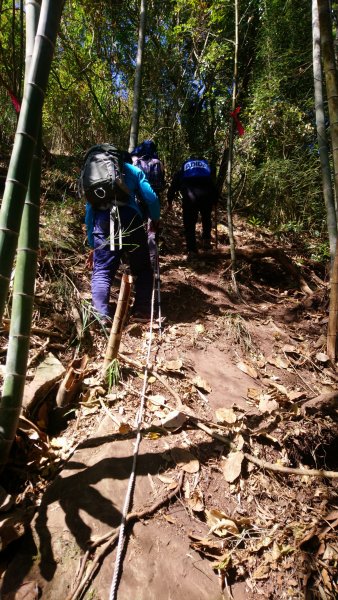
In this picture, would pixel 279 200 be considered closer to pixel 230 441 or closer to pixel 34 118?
pixel 230 441

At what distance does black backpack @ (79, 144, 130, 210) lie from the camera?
10.9 ft

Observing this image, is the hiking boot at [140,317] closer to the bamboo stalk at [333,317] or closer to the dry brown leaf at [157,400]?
the dry brown leaf at [157,400]

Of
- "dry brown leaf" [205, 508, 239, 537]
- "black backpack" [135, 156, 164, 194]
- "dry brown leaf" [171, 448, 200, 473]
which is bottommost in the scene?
"dry brown leaf" [205, 508, 239, 537]

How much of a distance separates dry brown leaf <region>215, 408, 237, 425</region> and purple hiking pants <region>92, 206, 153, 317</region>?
1387 mm

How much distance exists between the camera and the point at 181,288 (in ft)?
14.9

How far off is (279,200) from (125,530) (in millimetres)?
6954

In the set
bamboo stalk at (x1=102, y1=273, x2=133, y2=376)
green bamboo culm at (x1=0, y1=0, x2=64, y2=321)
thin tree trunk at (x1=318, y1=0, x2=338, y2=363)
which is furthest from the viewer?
thin tree trunk at (x1=318, y1=0, x2=338, y2=363)

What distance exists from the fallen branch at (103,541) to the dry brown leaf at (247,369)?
1.45m

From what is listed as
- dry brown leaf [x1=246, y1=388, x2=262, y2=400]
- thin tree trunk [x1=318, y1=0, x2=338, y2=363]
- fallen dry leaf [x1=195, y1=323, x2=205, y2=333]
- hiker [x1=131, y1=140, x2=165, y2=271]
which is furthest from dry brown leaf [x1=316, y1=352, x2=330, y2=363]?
hiker [x1=131, y1=140, x2=165, y2=271]

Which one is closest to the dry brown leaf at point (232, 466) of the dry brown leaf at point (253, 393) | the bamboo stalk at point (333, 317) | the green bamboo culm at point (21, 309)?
the dry brown leaf at point (253, 393)

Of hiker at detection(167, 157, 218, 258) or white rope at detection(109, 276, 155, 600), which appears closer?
white rope at detection(109, 276, 155, 600)

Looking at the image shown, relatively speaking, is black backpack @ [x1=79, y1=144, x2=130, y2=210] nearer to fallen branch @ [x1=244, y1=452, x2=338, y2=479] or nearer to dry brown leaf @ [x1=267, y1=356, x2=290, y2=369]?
dry brown leaf @ [x1=267, y1=356, x2=290, y2=369]

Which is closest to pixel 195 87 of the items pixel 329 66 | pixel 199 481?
pixel 329 66

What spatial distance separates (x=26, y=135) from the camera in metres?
1.45
